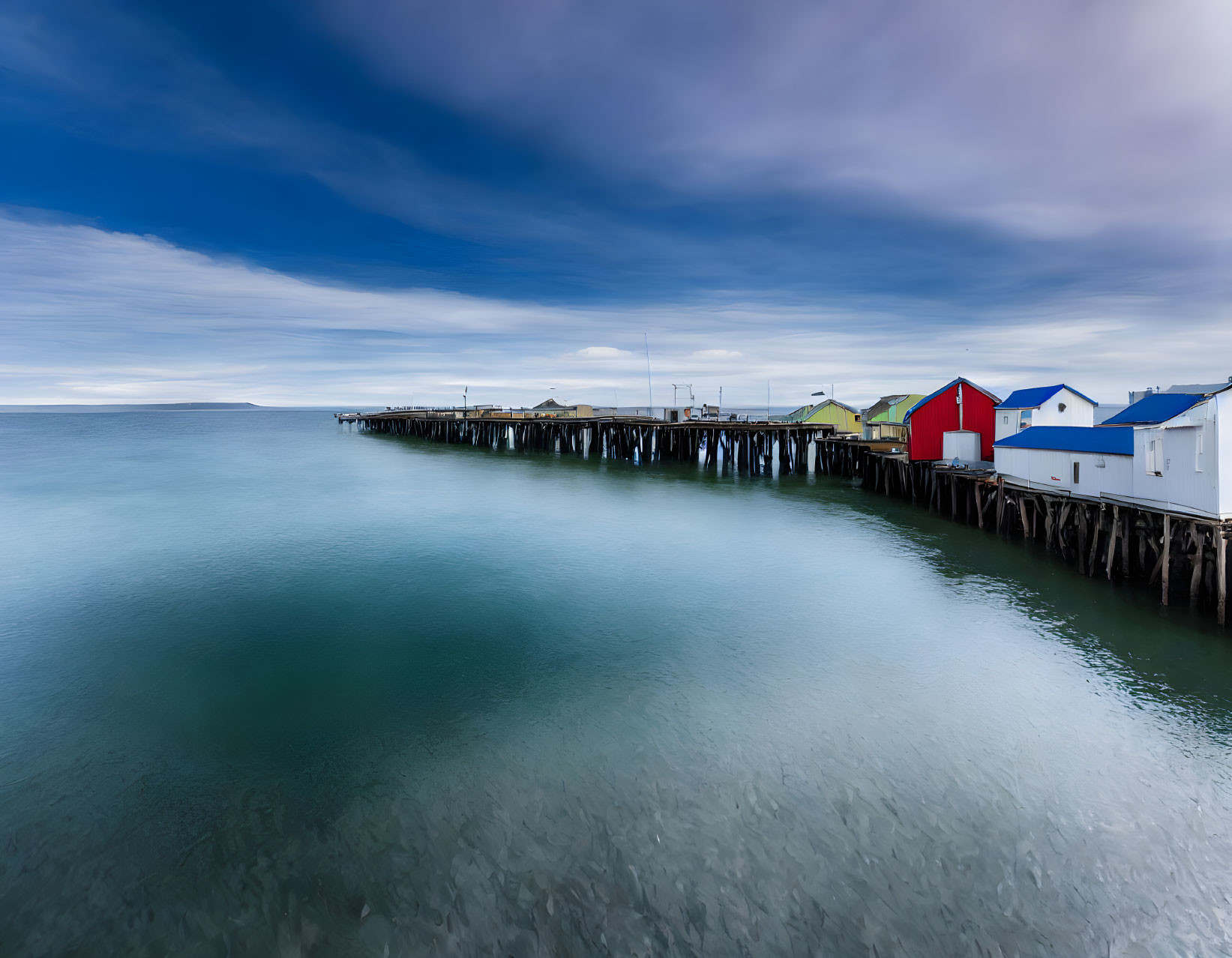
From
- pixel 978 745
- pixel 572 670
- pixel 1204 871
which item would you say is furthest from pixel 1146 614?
pixel 572 670

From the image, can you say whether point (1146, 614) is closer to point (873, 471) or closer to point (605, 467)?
point (873, 471)

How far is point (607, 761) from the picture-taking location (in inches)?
359

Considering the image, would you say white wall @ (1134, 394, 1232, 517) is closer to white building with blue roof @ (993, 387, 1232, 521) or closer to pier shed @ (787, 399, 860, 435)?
white building with blue roof @ (993, 387, 1232, 521)

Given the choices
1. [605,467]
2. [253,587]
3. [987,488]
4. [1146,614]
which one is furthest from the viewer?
[605,467]

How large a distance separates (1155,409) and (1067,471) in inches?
144

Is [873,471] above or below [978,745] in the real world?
above

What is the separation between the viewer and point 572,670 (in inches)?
492

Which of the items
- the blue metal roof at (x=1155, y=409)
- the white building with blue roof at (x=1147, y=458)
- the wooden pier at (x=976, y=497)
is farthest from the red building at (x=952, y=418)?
the blue metal roof at (x=1155, y=409)

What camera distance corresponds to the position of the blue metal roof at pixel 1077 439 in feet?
61.3

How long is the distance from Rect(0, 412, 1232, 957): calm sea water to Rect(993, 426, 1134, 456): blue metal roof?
421 cm

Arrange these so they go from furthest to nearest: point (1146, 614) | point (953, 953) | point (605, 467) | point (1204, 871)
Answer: point (605, 467) < point (1146, 614) < point (1204, 871) < point (953, 953)

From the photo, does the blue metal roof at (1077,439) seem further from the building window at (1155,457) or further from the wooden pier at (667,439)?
the wooden pier at (667,439)

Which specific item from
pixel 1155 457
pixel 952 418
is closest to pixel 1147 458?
pixel 1155 457

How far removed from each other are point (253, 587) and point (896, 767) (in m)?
17.9
